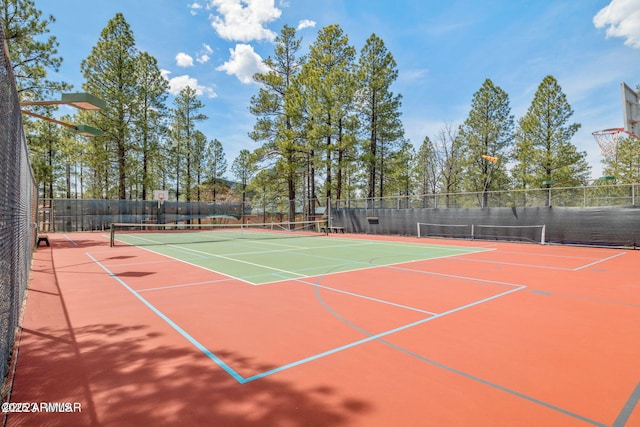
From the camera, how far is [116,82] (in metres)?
27.3

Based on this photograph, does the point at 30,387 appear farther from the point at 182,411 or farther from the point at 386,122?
the point at 386,122

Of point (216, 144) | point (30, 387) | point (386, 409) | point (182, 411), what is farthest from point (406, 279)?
point (216, 144)

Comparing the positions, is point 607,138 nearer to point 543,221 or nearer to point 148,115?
point 543,221

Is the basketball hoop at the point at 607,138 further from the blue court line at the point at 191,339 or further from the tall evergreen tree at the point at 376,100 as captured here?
the blue court line at the point at 191,339

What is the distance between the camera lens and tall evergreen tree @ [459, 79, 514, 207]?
31.8 meters

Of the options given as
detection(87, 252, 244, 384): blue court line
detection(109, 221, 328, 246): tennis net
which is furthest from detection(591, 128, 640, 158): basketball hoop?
detection(87, 252, 244, 384): blue court line

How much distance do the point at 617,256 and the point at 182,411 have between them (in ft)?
49.2

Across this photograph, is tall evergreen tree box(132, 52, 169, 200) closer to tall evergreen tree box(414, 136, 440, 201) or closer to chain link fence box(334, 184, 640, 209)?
chain link fence box(334, 184, 640, 209)

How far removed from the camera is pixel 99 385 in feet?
9.66

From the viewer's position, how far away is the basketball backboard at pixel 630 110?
11344 millimetres

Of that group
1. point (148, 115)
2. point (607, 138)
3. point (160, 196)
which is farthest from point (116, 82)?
point (607, 138)

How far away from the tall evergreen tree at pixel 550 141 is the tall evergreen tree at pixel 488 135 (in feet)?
7.87

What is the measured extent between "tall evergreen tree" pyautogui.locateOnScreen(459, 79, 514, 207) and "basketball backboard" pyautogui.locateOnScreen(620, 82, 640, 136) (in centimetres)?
2104

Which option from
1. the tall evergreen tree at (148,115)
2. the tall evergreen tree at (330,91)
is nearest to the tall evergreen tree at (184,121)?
the tall evergreen tree at (148,115)
